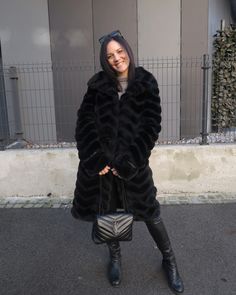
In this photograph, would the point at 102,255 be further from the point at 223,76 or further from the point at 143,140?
the point at 223,76

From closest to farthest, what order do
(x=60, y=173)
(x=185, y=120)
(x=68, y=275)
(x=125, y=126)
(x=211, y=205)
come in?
(x=125, y=126)
(x=68, y=275)
(x=211, y=205)
(x=60, y=173)
(x=185, y=120)

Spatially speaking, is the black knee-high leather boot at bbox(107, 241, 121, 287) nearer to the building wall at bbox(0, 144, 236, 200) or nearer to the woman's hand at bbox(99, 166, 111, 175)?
the woman's hand at bbox(99, 166, 111, 175)

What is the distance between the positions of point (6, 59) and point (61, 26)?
3.79 feet

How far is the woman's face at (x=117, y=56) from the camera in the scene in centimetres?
256

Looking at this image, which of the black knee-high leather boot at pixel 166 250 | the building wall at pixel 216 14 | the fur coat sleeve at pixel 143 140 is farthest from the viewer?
the building wall at pixel 216 14

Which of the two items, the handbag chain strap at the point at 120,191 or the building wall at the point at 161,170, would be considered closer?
the handbag chain strap at the point at 120,191

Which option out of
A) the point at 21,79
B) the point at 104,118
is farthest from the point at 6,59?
the point at 104,118

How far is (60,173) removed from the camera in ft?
16.2

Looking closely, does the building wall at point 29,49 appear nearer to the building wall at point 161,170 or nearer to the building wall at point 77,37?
the building wall at point 77,37

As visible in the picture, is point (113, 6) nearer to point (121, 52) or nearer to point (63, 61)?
A: point (63, 61)

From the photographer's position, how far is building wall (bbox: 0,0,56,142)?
20.2 ft

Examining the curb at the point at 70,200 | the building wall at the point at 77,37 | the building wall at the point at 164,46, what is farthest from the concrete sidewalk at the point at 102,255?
the building wall at the point at 77,37

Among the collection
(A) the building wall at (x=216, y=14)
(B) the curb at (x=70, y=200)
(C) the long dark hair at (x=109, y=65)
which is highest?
(A) the building wall at (x=216, y=14)

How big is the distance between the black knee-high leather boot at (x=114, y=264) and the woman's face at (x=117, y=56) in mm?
1453
